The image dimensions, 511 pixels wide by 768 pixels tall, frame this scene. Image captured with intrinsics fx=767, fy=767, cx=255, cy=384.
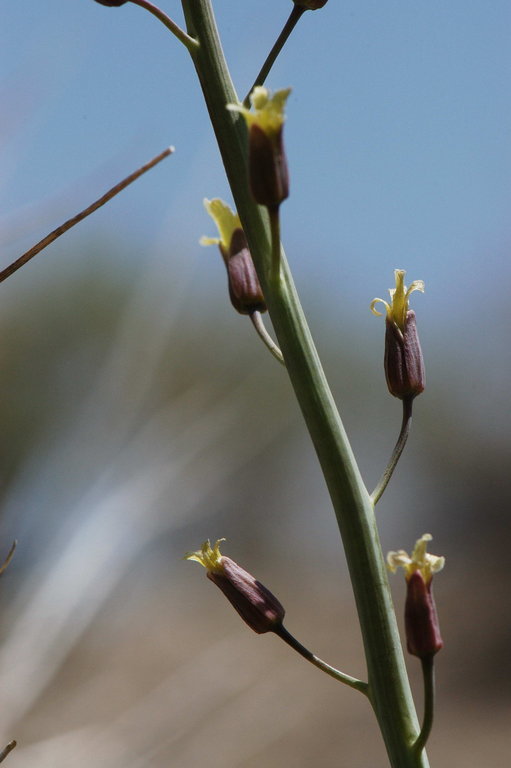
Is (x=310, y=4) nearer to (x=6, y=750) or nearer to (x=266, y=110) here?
(x=266, y=110)

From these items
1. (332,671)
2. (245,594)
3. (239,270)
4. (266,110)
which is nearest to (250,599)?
(245,594)

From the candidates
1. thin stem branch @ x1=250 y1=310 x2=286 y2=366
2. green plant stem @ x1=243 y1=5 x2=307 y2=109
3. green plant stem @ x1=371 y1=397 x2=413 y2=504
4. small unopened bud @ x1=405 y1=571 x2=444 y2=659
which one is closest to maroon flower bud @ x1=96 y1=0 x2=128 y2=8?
green plant stem @ x1=243 y1=5 x2=307 y2=109

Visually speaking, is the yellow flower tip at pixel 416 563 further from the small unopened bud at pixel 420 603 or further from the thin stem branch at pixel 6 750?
the thin stem branch at pixel 6 750

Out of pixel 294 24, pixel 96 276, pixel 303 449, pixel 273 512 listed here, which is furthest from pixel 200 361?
pixel 294 24

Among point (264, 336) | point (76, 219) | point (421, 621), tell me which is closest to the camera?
point (76, 219)

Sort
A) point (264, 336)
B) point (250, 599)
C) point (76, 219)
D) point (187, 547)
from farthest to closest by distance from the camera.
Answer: point (187, 547) < point (264, 336) < point (250, 599) < point (76, 219)

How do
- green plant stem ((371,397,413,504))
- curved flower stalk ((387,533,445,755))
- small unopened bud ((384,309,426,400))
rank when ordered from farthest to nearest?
small unopened bud ((384,309,426,400)), green plant stem ((371,397,413,504)), curved flower stalk ((387,533,445,755))

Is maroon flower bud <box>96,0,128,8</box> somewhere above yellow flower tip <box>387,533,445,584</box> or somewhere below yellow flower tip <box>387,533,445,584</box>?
above

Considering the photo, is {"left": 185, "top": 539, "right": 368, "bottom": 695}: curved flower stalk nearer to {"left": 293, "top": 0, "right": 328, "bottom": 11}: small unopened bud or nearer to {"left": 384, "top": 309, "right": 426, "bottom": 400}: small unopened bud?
{"left": 384, "top": 309, "right": 426, "bottom": 400}: small unopened bud
